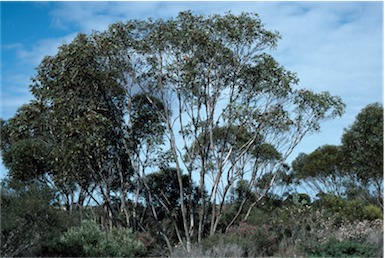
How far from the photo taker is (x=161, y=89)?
46.0 ft

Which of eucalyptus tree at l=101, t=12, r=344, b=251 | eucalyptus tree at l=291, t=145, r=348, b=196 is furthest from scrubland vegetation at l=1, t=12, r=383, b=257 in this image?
eucalyptus tree at l=291, t=145, r=348, b=196

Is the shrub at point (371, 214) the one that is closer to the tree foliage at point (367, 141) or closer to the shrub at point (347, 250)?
the tree foliage at point (367, 141)

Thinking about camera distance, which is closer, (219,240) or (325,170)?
(219,240)

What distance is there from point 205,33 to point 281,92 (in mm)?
2690

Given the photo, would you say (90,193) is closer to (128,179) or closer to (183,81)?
(128,179)

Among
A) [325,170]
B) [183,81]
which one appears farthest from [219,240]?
[325,170]

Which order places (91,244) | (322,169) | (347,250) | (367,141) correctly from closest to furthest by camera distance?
(347,250)
(91,244)
(367,141)
(322,169)

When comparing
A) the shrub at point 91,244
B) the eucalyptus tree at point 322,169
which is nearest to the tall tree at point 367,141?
the eucalyptus tree at point 322,169

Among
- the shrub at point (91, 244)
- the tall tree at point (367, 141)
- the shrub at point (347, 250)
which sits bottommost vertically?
the shrub at point (347, 250)

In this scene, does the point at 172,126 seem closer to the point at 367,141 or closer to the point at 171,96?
the point at 171,96

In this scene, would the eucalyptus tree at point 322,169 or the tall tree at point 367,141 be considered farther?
the eucalyptus tree at point 322,169

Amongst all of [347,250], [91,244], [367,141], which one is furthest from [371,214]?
[91,244]

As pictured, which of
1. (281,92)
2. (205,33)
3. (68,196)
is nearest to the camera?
(205,33)

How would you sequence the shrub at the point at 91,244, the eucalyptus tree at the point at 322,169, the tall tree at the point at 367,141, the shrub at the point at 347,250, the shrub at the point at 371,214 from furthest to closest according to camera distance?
the eucalyptus tree at the point at 322,169, the tall tree at the point at 367,141, the shrub at the point at 371,214, the shrub at the point at 91,244, the shrub at the point at 347,250
